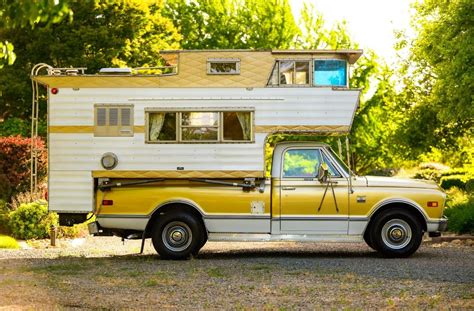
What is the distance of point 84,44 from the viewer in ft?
115

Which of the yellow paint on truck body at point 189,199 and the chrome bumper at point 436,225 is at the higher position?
the yellow paint on truck body at point 189,199

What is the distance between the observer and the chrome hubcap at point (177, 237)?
1529cm

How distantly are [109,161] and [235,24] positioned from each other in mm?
29301

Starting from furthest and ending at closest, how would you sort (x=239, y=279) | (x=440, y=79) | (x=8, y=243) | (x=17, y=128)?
1. (x=17, y=128)
2. (x=440, y=79)
3. (x=8, y=243)
4. (x=239, y=279)

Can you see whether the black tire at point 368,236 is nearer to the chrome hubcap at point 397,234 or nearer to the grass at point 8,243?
the chrome hubcap at point 397,234

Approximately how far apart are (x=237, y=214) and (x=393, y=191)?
2.70 meters

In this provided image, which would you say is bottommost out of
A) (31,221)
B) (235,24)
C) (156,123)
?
(31,221)

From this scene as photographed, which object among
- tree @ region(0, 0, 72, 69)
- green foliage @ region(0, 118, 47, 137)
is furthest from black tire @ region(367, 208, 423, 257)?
green foliage @ region(0, 118, 47, 137)

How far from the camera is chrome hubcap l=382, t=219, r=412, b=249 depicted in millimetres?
15281

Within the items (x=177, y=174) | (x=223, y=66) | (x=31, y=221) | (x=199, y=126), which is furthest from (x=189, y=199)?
(x=31, y=221)

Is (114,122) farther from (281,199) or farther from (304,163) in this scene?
(304,163)

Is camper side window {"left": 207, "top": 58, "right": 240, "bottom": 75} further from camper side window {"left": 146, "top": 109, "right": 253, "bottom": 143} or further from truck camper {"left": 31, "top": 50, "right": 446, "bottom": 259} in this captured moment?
camper side window {"left": 146, "top": 109, "right": 253, "bottom": 143}

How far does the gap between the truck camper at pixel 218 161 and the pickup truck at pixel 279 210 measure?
0.02 metres

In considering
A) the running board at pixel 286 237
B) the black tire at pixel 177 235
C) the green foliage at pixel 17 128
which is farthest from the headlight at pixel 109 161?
the green foliage at pixel 17 128
